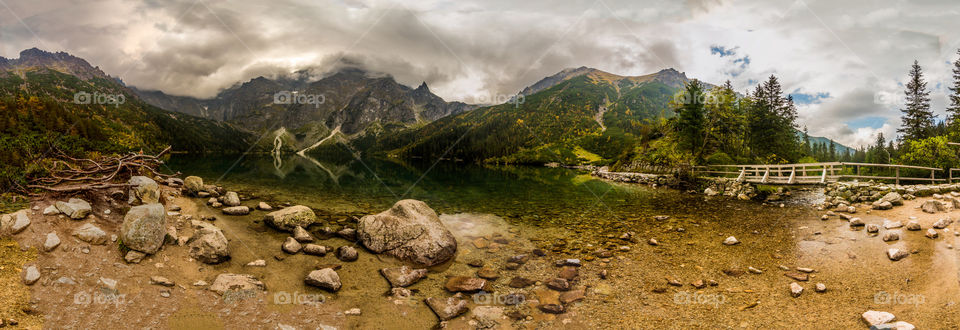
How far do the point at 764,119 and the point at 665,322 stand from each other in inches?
2563

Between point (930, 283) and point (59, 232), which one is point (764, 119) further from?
point (59, 232)

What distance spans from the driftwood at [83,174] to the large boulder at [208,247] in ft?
8.50

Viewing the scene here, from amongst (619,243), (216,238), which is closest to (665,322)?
(619,243)

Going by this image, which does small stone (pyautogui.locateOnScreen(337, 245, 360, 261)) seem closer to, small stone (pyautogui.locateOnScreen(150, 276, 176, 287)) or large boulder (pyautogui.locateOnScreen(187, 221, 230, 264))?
large boulder (pyautogui.locateOnScreen(187, 221, 230, 264))

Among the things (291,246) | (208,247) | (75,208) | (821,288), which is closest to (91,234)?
(75,208)

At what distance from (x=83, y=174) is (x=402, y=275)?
9.87 meters

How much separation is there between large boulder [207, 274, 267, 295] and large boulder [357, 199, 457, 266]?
12.5ft

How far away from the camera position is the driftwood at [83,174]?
328 inches

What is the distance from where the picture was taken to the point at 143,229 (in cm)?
796

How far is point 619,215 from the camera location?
20.3m

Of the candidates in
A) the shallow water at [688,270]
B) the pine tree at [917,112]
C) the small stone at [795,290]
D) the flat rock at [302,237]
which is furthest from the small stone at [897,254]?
the pine tree at [917,112]

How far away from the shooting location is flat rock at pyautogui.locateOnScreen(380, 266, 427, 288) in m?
9.32

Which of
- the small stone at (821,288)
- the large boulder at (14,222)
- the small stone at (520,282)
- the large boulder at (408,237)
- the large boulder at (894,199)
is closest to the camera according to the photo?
the large boulder at (14,222)

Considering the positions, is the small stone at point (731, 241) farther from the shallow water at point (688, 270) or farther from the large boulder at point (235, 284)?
the large boulder at point (235, 284)
